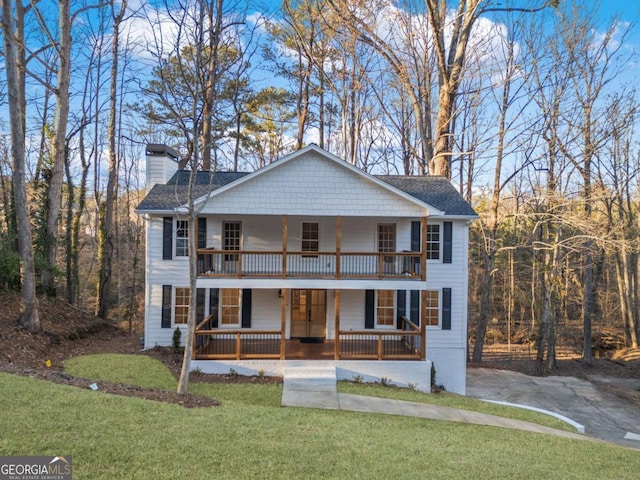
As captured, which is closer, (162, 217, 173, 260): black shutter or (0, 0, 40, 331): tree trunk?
(0, 0, 40, 331): tree trunk

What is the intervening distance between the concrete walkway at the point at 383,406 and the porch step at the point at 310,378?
3cm

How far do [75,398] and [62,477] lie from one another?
8.41ft

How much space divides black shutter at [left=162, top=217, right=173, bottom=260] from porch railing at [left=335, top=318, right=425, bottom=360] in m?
6.44

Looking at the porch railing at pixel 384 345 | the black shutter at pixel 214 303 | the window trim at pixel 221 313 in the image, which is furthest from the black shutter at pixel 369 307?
the black shutter at pixel 214 303

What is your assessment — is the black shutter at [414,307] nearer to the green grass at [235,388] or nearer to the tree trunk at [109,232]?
the green grass at [235,388]

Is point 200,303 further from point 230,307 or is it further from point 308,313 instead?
point 308,313

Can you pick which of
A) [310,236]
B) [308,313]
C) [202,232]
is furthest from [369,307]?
[202,232]

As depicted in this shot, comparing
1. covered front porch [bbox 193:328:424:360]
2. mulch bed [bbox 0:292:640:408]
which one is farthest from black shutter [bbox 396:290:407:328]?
mulch bed [bbox 0:292:640:408]

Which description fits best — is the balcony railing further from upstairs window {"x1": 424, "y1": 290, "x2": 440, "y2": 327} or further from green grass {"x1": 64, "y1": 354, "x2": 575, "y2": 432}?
green grass {"x1": 64, "y1": 354, "x2": 575, "y2": 432}

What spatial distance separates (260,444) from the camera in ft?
18.5

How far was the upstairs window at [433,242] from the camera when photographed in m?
14.1

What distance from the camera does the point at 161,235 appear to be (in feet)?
44.0

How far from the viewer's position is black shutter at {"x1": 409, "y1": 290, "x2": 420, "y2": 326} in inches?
551

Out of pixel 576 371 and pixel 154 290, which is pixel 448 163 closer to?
pixel 576 371
